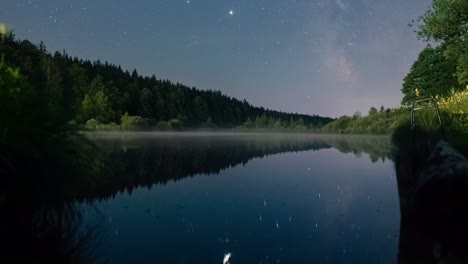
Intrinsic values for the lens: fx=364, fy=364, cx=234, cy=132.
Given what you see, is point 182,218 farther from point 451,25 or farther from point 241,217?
point 451,25

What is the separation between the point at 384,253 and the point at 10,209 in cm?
651

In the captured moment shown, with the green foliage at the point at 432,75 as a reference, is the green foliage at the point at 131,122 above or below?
below

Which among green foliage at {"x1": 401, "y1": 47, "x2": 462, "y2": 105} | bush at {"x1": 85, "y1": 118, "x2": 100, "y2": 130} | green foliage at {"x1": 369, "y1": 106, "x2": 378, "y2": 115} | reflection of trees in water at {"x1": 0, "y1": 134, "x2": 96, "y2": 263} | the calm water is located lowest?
the calm water

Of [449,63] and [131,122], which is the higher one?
[449,63]

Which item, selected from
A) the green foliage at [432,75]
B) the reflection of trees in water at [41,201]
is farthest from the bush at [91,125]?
the green foliage at [432,75]

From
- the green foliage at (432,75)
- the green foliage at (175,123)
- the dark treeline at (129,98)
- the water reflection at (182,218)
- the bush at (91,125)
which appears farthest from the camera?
the green foliage at (175,123)

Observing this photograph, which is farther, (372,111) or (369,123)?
(372,111)

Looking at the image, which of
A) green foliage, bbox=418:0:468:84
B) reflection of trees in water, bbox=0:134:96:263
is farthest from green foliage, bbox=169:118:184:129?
reflection of trees in water, bbox=0:134:96:263

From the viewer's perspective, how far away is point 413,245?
690cm

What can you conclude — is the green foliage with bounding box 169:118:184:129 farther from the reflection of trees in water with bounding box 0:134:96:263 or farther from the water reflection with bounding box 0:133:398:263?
the reflection of trees in water with bounding box 0:134:96:263

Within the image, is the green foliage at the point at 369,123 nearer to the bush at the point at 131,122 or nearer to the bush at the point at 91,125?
the bush at the point at 91,125

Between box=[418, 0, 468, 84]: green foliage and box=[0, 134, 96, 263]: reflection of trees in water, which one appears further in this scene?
box=[418, 0, 468, 84]: green foliage

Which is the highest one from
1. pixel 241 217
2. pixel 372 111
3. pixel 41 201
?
pixel 372 111

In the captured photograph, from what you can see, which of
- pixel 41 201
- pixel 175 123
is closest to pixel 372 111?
pixel 175 123
